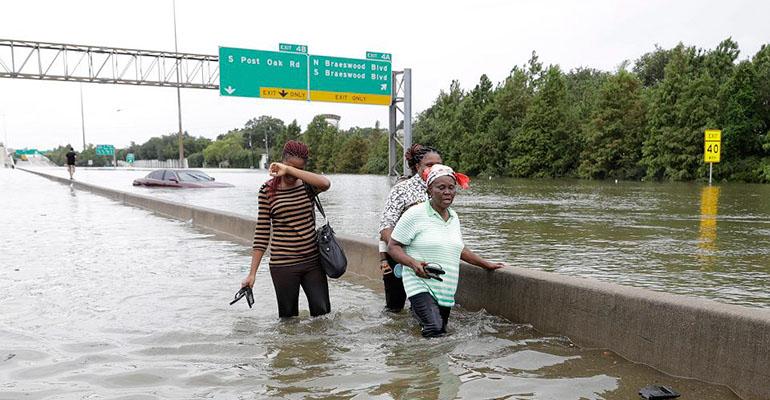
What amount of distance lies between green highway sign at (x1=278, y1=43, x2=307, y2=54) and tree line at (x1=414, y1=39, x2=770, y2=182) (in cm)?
2545

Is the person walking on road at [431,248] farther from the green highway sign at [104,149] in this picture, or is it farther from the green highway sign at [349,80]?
the green highway sign at [104,149]

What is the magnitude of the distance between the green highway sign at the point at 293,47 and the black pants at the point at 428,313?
29293 millimetres

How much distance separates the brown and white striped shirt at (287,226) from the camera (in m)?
5.14

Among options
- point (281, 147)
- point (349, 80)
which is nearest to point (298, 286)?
point (349, 80)

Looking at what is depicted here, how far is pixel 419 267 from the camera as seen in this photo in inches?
188

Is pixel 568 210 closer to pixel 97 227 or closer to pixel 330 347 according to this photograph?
pixel 97 227

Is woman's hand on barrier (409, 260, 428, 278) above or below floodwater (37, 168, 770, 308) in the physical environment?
above

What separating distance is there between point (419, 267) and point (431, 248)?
0.19 meters

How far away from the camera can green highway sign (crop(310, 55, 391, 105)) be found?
109 feet

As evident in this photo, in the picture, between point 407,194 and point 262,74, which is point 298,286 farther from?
point 262,74

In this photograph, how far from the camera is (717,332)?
389 centimetres

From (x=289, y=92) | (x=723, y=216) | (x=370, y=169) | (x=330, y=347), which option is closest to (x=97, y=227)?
(x=330, y=347)

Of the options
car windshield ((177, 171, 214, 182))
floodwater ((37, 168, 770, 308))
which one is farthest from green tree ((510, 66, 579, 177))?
floodwater ((37, 168, 770, 308))

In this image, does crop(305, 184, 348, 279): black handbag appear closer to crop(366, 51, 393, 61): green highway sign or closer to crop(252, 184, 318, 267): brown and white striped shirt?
crop(252, 184, 318, 267): brown and white striped shirt
